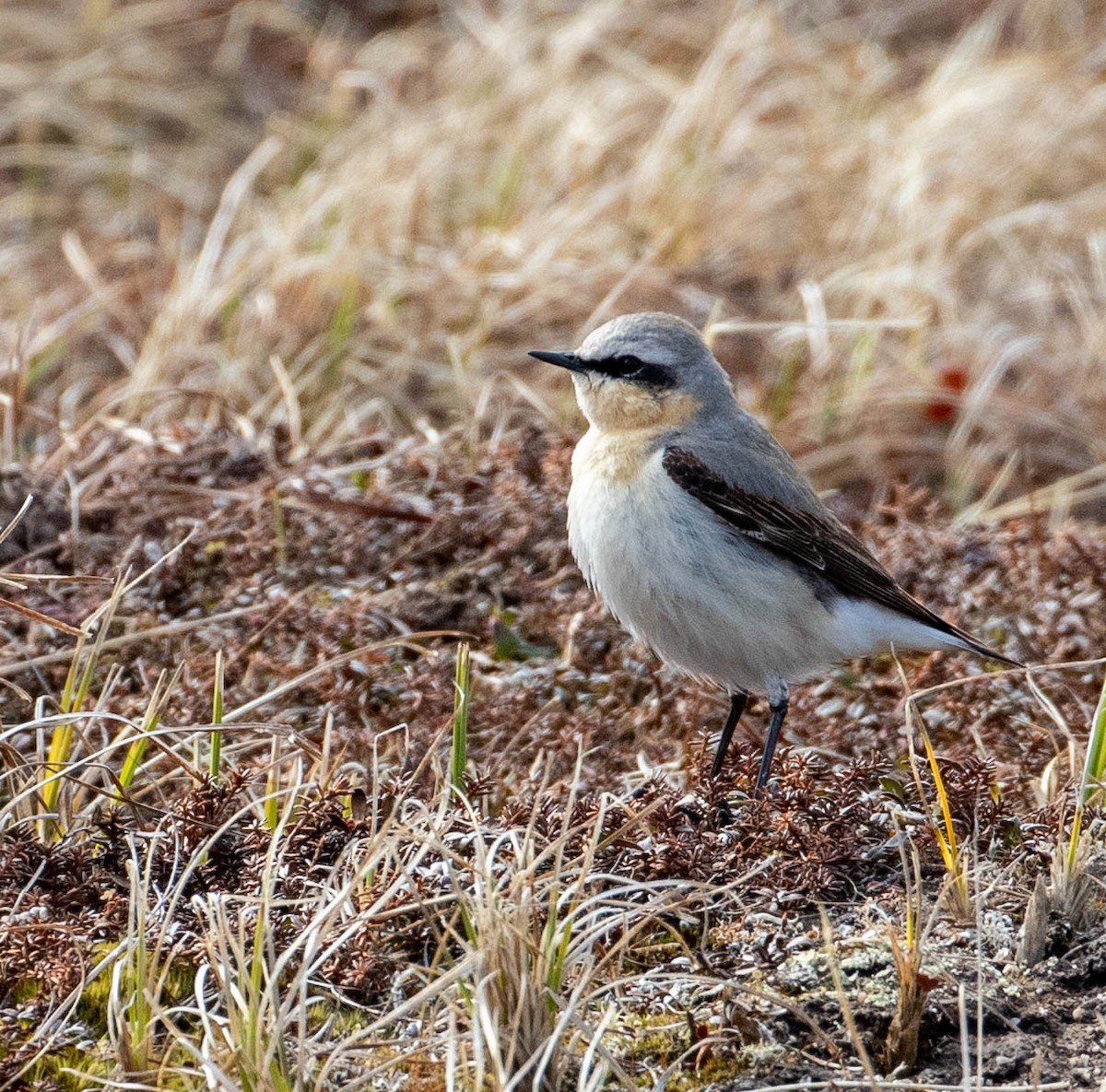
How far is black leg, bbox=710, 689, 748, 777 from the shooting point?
15.4 feet

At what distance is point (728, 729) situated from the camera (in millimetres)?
5008

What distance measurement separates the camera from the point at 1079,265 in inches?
390

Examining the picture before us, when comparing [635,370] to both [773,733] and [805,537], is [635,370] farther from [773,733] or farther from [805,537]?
[773,733]

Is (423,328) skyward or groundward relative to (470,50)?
groundward

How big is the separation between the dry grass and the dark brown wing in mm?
459

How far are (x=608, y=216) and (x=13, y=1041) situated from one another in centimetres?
729

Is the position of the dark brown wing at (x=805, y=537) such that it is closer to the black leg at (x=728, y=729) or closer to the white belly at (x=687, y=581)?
the white belly at (x=687, y=581)

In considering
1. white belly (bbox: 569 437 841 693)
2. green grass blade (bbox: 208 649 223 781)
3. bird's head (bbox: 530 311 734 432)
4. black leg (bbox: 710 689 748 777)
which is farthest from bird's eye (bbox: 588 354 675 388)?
green grass blade (bbox: 208 649 223 781)

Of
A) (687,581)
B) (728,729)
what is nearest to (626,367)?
(687,581)

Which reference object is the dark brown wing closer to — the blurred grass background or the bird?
the bird

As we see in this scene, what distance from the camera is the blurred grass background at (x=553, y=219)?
8328 millimetres

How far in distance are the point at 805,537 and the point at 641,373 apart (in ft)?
2.45

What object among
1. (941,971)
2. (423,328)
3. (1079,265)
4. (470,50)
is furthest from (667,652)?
(470,50)

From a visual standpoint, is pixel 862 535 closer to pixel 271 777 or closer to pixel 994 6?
pixel 271 777
